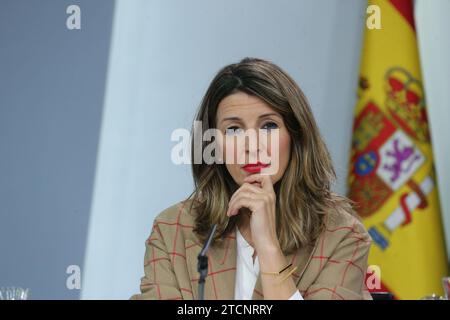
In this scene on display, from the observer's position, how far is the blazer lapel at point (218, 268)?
6.36ft

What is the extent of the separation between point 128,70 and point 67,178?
1.66 ft

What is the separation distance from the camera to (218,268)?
1980 mm

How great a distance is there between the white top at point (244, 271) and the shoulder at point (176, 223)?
5.1 inches

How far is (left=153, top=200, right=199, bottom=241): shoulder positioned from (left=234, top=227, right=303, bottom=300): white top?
5.1 inches

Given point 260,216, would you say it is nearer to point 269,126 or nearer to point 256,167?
point 256,167

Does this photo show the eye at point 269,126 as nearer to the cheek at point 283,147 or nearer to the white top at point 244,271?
the cheek at point 283,147

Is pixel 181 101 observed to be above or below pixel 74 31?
below

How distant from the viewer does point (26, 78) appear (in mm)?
Result: 3348

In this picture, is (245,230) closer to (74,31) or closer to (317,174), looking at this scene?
(317,174)

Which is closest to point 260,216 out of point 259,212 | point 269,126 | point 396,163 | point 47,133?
point 259,212

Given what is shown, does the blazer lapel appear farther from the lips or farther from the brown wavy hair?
the lips

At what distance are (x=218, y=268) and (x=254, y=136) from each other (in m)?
0.33

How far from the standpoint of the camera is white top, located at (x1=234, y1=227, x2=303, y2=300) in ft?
6.43

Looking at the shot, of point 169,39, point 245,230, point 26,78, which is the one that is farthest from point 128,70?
point 245,230
